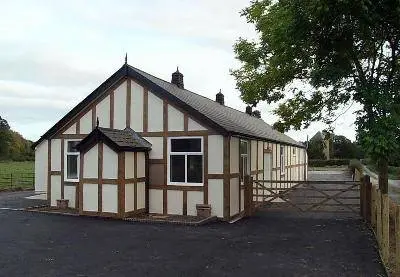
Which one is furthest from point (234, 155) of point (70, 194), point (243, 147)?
point (70, 194)

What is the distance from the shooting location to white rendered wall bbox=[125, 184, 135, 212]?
15555mm

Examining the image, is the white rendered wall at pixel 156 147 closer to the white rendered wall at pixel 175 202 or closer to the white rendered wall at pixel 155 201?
the white rendered wall at pixel 155 201

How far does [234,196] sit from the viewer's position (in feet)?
52.5

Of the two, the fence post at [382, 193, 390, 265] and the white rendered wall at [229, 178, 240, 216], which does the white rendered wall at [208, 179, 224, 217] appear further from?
the fence post at [382, 193, 390, 265]

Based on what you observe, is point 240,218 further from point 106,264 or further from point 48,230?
point 106,264

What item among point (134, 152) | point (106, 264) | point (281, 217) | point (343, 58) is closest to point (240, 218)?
point (281, 217)

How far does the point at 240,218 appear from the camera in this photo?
1593 cm

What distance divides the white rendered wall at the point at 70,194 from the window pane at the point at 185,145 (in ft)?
15.8

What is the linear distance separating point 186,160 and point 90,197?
150 inches

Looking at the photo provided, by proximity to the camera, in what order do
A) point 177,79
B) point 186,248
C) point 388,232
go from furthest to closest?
point 177,79
point 186,248
point 388,232

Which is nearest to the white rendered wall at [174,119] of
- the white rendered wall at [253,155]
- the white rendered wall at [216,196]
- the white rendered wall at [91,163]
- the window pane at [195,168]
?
the window pane at [195,168]

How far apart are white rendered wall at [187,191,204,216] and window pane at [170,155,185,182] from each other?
66 centimetres

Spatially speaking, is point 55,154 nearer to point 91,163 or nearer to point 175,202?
point 91,163

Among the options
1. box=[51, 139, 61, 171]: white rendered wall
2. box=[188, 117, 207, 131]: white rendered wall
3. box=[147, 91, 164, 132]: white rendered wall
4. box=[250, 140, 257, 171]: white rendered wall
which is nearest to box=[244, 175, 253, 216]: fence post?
box=[250, 140, 257, 171]: white rendered wall
